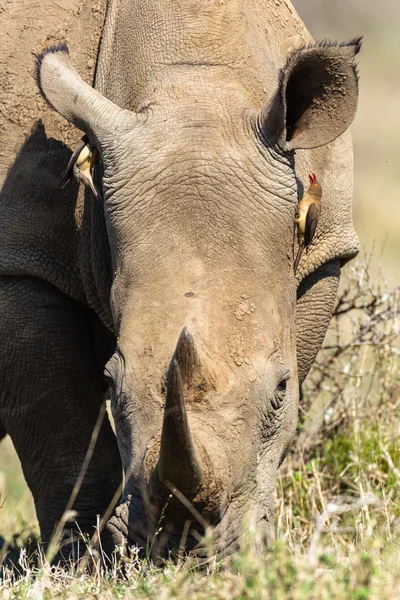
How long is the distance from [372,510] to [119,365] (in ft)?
6.06

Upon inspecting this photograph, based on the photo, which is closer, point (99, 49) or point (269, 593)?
point (269, 593)

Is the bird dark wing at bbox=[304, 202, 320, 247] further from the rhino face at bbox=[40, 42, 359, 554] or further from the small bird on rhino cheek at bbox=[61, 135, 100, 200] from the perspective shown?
the small bird on rhino cheek at bbox=[61, 135, 100, 200]

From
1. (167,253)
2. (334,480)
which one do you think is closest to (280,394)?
(167,253)

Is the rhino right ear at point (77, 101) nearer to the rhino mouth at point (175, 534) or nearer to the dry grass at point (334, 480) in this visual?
the rhino mouth at point (175, 534)

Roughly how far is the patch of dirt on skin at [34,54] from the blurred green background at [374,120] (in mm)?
4636

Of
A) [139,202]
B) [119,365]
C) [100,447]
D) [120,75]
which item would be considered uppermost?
[120,75]

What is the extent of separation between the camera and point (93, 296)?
5855 millimetres

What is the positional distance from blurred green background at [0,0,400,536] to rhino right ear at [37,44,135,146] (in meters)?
5.28

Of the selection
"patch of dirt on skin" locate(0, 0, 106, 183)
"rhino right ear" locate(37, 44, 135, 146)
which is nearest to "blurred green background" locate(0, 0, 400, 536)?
"patch of dirt on skin" locate(0, 0, 106, 183)

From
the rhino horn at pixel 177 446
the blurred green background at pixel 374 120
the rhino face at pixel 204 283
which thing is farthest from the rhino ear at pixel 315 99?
the blurred green background at pixel 374 120

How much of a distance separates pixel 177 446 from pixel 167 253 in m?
0.93

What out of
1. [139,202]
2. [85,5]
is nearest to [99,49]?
[85,5]

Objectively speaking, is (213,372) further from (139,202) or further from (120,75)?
(120,75)

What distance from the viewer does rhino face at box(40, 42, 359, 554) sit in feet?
14.2
